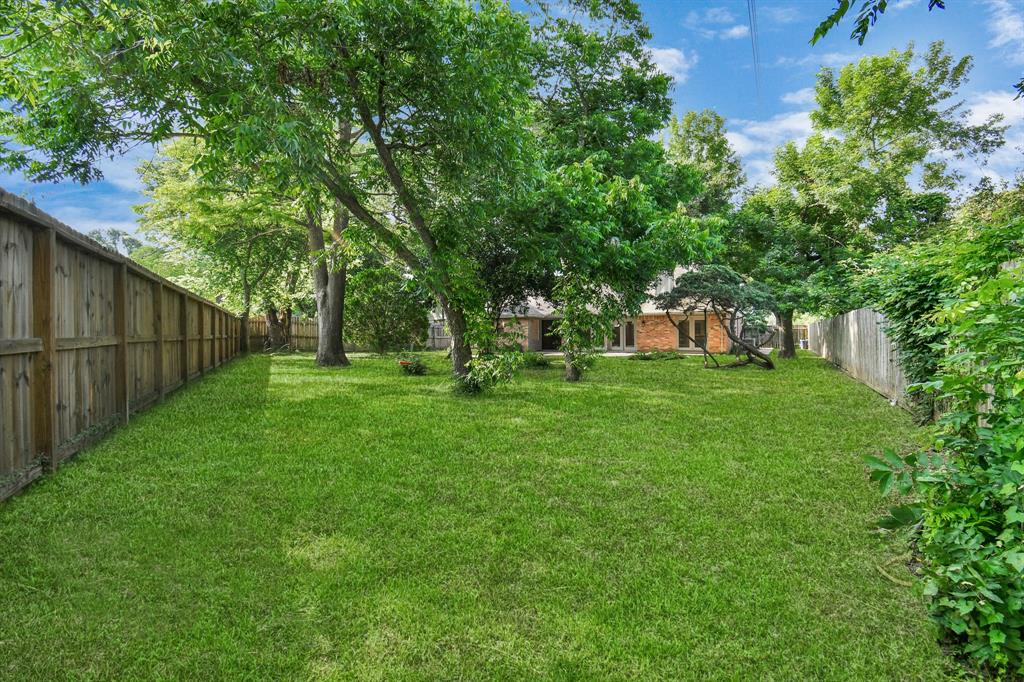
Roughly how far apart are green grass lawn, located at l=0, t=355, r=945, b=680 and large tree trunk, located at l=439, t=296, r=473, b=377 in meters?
3.25

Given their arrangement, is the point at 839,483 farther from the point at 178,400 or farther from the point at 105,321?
the point at 178,400

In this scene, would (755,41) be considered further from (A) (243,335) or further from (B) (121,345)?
(A) (243,335)

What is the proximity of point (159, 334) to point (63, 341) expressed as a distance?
3.10 metres

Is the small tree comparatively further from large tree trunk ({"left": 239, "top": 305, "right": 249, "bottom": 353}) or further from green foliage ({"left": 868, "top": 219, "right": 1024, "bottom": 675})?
large tree trunk ({"left": 239, "top": 305, "right": 249, "bottom": 353})

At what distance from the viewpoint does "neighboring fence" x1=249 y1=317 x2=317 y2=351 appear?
23.4 metres

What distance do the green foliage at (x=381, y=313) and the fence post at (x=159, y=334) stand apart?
11.8 metres

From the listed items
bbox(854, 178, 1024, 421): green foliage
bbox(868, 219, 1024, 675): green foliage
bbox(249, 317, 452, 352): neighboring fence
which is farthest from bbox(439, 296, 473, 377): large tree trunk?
bbox(249, 317, 452, 352): neighboring fence

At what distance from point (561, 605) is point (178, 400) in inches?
267

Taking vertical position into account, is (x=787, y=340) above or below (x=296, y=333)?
below

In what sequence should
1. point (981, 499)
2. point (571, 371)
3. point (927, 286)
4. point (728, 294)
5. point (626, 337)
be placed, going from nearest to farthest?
1. point (981, 499)
2. point (927, 286)
3. point (571, 371)
4. point (728, 294)
5. point (626, 337)

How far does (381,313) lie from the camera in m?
19.9

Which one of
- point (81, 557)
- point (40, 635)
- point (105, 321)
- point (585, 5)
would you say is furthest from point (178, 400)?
point (585, 5)

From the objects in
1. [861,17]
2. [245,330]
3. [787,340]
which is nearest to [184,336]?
[861,17]

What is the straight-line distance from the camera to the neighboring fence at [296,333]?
76.7ft
